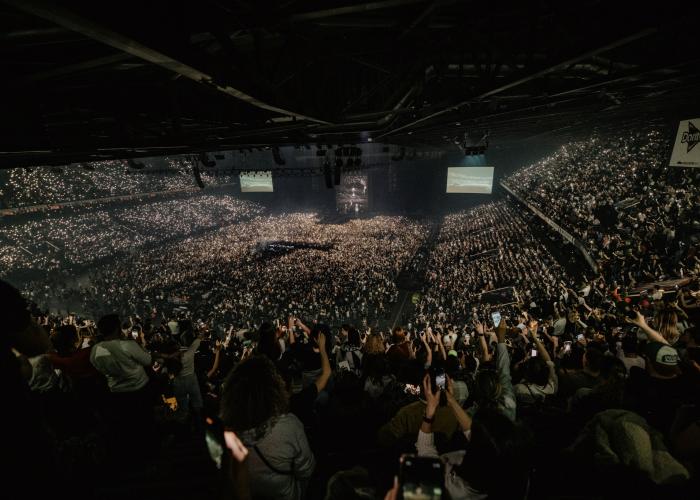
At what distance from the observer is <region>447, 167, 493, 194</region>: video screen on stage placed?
89.0 feet

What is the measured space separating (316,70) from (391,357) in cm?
482

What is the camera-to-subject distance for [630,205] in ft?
42.1

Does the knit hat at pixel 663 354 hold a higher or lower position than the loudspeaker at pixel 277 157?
lower

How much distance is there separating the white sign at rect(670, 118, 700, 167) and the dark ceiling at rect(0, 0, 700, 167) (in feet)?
13.5

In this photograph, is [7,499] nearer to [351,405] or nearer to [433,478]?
[433,478]

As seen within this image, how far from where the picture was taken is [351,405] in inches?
103

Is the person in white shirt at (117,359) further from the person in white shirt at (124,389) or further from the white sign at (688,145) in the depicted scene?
the white sign at (688,145)

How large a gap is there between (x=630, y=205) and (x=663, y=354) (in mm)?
13274

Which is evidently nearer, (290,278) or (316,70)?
(316,70)

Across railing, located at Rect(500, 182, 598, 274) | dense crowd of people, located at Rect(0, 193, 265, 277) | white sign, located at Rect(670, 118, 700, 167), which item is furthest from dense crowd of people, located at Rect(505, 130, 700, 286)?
dense crowd of people, located at Rect(0, 193, 265, 277)

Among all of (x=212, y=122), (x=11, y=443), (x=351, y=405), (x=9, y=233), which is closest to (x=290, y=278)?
(x=212, y=122)

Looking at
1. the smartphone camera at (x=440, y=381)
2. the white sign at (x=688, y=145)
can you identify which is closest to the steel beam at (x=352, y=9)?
the smartphone camera at (x=440, y=381)

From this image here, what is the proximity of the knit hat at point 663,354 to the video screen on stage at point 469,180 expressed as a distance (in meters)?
25.8

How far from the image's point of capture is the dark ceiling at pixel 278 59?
2365mm
